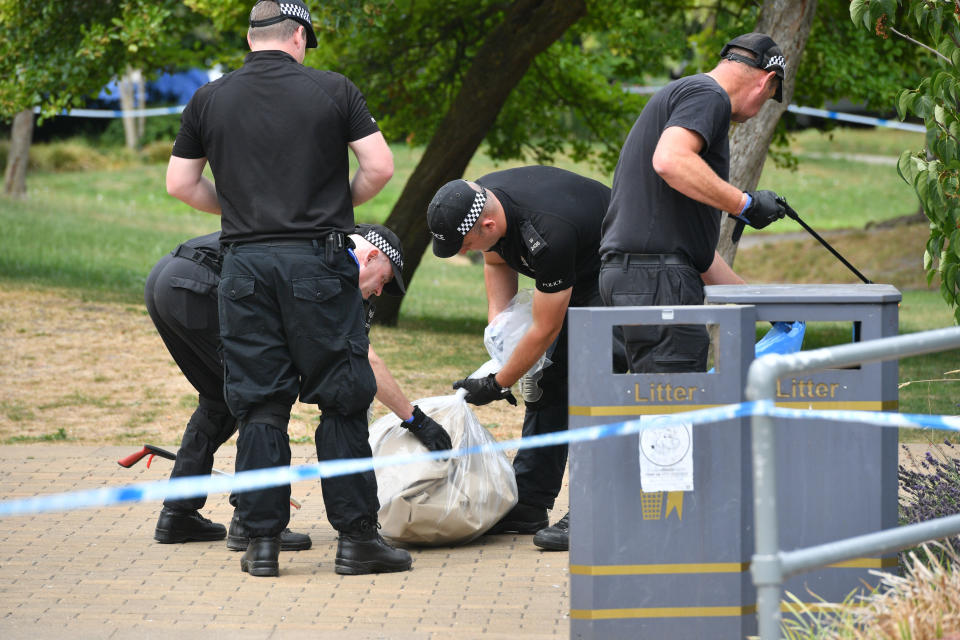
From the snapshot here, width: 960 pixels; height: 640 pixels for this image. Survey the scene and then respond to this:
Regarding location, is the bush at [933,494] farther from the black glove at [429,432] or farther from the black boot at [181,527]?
the black boot at [181,527]

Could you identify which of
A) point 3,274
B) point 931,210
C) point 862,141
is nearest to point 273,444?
point 931,210

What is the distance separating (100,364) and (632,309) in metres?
6.99

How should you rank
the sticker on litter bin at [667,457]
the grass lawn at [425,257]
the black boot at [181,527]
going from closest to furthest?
1. the sticker on litter bin at [667,457]
2. the black boot at [181,527]
3. the grass lawn at [425,257]

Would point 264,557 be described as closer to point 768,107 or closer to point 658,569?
point 658,569

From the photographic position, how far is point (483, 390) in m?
4.98

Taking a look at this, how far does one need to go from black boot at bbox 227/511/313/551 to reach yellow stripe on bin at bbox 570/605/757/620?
1.79 m

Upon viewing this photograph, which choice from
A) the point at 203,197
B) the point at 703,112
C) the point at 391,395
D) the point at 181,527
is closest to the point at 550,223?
the point at 703,112

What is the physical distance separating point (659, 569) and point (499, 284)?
194 centimetres

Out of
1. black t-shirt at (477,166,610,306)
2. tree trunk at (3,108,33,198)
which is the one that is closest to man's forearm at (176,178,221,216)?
black t-shirt at (477,166,610,306)

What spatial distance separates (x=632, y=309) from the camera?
3.51 m

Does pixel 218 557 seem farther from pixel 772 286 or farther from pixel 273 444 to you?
pixel 772 286

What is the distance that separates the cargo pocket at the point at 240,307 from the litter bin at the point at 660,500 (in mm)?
1372

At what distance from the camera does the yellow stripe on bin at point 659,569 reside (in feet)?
11.5

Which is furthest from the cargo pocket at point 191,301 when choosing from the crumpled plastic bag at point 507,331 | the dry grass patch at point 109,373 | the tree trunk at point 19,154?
the tree trunk at point 19,154
